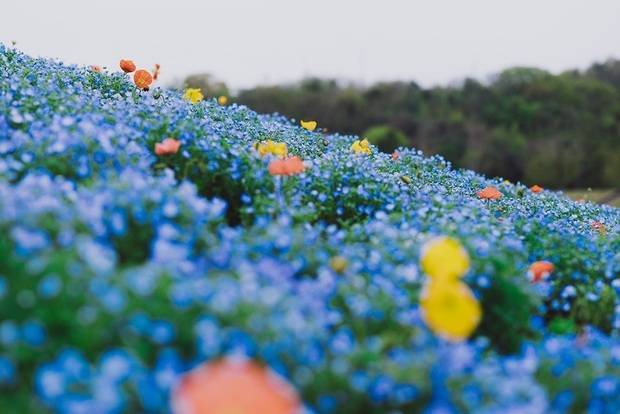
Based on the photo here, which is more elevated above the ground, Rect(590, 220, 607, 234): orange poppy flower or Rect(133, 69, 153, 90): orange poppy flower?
Rect(133, 69, 153, 90): orange poppy flower

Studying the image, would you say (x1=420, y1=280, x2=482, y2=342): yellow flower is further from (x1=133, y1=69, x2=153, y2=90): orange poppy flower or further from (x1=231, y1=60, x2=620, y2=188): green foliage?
(x1=231, y1=60, x2=620, y2=188): green foliage

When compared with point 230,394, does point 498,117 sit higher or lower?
higher

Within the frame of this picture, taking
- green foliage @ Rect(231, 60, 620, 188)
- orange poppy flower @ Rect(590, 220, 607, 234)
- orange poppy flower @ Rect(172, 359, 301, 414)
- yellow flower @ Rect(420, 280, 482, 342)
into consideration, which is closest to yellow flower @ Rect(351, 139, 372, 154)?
orange poppy flower @ Rect(590, 220, 607, 234)

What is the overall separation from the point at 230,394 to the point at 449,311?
1.04 meters

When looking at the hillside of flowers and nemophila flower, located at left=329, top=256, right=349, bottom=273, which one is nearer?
the hillside of flowers

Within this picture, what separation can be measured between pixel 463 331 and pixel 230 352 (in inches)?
36.5

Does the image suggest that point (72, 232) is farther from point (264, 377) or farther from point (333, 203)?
point (333, 203)

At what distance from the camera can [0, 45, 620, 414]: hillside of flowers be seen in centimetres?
246

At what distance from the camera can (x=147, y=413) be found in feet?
7.73

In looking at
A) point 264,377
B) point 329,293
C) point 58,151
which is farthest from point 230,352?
point 58,151

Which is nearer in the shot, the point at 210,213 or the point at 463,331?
the point at 463,331

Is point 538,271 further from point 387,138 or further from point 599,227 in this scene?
point 387,138

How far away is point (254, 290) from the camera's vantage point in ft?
9.34

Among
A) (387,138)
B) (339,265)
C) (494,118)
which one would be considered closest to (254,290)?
(339,265)
